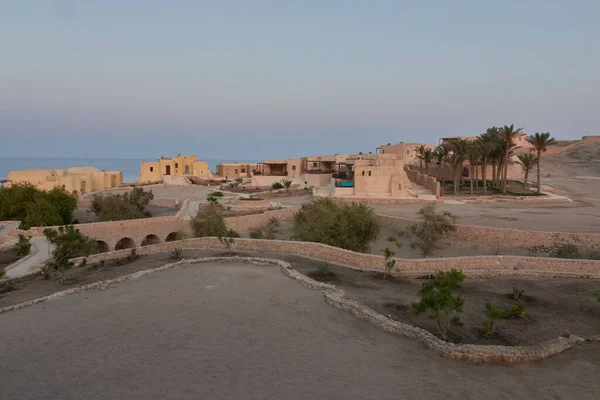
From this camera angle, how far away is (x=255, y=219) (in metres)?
30.2

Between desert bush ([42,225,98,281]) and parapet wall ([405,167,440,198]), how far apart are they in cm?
2934

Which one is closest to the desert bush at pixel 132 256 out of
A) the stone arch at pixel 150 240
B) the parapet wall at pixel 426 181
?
the stone arch at pixel 150 240

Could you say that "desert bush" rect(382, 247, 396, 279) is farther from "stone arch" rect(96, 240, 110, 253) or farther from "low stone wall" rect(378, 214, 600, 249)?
"stone arch" rect(96, 240, 110, 253)

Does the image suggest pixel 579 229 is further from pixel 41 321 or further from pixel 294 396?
pixel 41 321

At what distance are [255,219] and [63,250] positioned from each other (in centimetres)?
1463

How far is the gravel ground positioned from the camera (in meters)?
7.35

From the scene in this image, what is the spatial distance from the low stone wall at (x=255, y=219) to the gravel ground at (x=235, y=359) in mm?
16784

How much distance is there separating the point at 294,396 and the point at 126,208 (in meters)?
27.2

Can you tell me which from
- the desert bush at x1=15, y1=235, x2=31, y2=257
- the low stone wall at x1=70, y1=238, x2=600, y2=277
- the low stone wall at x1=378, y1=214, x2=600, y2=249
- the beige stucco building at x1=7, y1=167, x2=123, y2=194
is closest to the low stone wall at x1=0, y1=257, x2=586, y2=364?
the low stone wall at x1=70, y1=238, x2=600, y2=277

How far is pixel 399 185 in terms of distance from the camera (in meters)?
39.1

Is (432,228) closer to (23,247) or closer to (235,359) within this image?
(235,359)

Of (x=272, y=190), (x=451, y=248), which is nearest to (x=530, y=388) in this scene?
(x=451, y=248)

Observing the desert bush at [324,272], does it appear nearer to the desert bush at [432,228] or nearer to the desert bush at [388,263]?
the desert bush at [388,263]

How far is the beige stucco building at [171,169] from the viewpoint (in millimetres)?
63969
